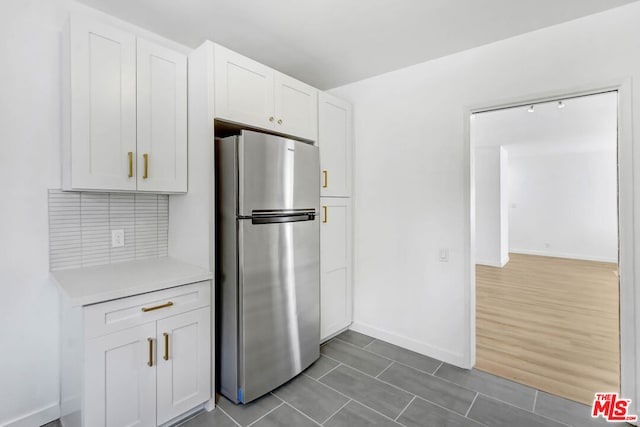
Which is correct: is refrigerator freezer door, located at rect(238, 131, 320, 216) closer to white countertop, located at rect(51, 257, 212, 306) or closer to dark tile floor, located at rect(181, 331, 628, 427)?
white countertop, located at rect(51, 257, 212, 306)

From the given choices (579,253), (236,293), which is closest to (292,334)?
(236,293)

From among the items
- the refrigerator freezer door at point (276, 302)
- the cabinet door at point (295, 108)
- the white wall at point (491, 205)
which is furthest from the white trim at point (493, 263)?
the cabinet door at point (295, 108)

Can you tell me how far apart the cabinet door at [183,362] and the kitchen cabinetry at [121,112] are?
851 mm

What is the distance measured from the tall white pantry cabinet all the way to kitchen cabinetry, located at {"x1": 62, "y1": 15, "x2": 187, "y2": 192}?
3.91ft

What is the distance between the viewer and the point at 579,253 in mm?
7133

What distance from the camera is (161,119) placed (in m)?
1.92

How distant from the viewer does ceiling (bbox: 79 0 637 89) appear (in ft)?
A: 6.07

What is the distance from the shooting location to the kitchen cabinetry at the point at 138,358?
140 centimetres

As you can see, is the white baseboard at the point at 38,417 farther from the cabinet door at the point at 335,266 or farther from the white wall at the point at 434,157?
the white wall at the point at 434,157

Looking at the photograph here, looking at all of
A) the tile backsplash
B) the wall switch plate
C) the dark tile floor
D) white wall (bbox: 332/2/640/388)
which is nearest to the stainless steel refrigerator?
the dark tile floor

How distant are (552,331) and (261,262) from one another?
3149 mm

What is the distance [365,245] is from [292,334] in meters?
1.22

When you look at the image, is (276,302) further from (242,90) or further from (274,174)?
(242,90)

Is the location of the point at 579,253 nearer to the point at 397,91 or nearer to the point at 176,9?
the point at 397,91
